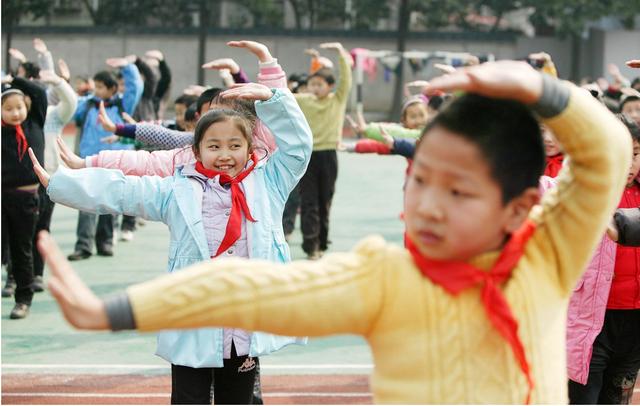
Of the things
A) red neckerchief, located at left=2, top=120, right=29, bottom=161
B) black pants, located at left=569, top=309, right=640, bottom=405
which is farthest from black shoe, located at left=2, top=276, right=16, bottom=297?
black pants, located at left=569, top=309, right=640, bottom=405

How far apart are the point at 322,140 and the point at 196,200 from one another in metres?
6.92

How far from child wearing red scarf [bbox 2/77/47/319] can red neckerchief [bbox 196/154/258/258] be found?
4042 millimetres

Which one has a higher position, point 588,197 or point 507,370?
point 588,197

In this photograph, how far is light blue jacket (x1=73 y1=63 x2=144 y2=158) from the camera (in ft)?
35.0

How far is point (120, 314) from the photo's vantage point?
6.81 ft

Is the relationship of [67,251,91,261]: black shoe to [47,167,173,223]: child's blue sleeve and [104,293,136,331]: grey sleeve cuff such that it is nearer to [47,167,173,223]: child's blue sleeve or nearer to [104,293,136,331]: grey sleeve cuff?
[47,167,173,223]: child's blue sleeve

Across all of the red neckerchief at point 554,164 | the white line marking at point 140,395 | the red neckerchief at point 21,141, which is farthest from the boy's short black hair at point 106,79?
the red neckerchief at point 554,164

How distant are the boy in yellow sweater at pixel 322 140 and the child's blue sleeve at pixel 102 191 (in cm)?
679

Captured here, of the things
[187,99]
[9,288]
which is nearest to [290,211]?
[187,99]

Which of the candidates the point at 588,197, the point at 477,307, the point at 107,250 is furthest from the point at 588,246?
the point at 107,250

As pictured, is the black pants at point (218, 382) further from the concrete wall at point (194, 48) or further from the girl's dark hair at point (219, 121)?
the concrete wall at point (194, 48)

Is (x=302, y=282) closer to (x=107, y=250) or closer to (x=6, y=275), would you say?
(x=6, y=275)

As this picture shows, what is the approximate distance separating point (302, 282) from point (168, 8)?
36564mm

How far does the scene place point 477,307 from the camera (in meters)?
2.27
